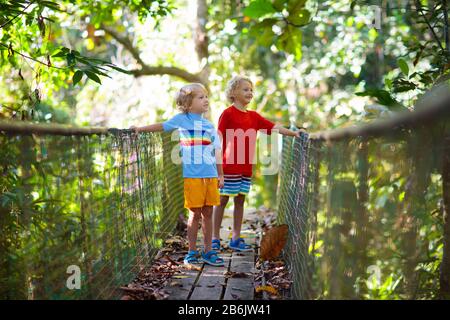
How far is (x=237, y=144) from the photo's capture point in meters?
4.73

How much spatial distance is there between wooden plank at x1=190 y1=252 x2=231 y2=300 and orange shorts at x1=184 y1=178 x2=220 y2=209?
45cm

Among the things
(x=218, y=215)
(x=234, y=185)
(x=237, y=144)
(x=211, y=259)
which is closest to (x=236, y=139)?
(x=237, y=144)

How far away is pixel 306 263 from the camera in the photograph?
2982 mm

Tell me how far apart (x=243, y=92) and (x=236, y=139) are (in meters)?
0.38

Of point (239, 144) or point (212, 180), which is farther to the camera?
point (239, 144)

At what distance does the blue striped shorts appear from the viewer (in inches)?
184

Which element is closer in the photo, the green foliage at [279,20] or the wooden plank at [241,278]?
the wooden plank at [241,278]

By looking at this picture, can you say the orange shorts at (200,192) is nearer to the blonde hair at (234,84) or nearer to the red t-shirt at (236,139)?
the red t-shirt at (236,139)

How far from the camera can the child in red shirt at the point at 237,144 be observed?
4.70 m

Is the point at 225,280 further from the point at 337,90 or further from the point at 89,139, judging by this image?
the point at 337,90

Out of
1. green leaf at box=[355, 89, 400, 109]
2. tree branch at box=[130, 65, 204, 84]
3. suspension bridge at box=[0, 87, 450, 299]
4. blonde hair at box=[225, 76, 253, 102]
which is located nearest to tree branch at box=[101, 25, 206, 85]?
tree branch at box=[130, 65, 204, 84]

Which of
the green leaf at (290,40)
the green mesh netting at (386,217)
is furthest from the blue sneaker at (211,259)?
the green leaf at (290,40)

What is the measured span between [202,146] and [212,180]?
0.25 metres
